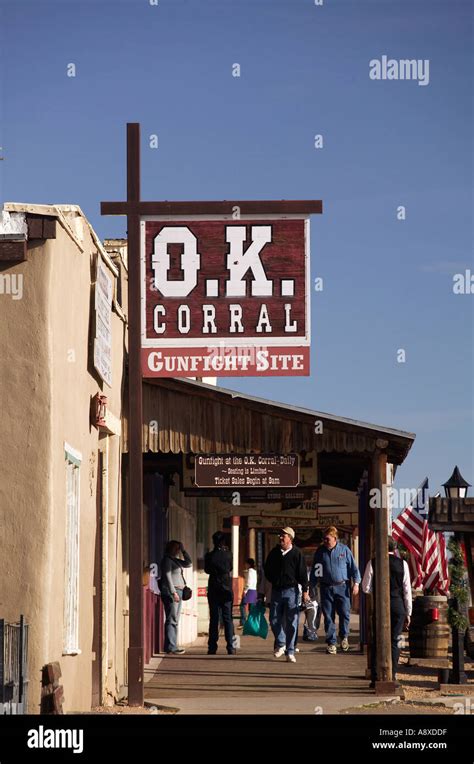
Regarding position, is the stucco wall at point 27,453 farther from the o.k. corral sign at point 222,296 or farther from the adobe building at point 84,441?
the o.k. corral sign at point 222,296

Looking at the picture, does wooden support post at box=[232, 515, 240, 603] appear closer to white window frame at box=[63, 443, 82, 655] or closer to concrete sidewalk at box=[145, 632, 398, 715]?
concrete sidewalk at box=[145, 632, 398, 715]

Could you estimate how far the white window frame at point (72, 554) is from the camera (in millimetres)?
12312

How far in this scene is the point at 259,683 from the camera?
52.8 feet

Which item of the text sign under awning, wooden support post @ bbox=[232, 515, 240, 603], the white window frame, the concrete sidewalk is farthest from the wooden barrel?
wooden support post @ bbox=[232, 515, 240, 603]

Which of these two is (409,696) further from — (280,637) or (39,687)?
(39,687)

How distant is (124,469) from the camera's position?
16.9m

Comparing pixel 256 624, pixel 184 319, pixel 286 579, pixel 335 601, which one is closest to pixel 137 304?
pixel 184 319

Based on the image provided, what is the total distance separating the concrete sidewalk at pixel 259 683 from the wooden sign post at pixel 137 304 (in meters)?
0.88

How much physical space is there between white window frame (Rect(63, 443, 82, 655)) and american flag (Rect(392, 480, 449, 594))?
12.6m

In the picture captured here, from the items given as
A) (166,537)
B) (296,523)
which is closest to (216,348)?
(166,537)

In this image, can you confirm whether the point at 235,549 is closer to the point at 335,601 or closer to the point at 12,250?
the point at 335,601

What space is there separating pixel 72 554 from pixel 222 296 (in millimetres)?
3226

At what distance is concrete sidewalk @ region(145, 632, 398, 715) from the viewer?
45.2ft

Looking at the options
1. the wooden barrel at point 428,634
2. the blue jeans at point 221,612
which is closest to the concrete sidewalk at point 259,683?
the blue jeans at point 221,612
